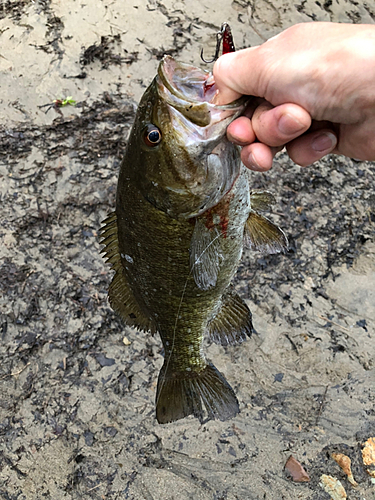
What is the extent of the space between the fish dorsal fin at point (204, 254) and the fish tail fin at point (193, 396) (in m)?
0.61

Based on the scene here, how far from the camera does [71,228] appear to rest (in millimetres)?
3605

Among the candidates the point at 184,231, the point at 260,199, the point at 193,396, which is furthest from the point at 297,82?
the point at 193,396

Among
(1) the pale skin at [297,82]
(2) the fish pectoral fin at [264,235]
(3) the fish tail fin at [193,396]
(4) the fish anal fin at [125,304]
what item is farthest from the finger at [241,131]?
(3) the fish tail fin at [193,396]

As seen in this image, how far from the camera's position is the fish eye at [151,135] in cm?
153

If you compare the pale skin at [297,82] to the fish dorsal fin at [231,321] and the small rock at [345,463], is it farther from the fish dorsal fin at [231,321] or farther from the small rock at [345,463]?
the small rock at [345,463]

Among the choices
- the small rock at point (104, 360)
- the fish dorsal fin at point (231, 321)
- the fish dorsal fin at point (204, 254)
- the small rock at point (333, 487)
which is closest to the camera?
the fish dorsal fin at point (204, 254)

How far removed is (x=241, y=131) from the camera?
1.40m

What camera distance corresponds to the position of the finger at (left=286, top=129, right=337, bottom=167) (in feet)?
5.03

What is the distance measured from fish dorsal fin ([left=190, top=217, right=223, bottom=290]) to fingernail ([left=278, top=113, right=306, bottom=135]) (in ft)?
1.67

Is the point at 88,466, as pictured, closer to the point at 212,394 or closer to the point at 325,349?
the point at 212,394

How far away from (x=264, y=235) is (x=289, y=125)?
0.77 metres

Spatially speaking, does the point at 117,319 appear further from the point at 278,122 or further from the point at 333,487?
the point at 278,122

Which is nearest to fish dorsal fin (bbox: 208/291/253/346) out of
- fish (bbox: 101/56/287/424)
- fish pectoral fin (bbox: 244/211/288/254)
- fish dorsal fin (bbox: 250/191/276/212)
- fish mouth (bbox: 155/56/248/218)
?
fish (bbox: 101/56/287/424)

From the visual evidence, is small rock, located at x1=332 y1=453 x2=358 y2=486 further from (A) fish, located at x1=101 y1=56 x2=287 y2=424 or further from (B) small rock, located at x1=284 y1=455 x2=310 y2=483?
(A) fish, located at x1=101 y1=56 x2=287 y2=424
